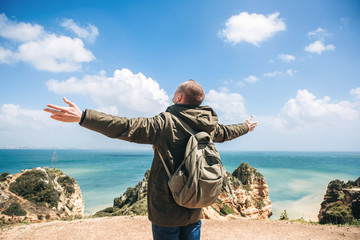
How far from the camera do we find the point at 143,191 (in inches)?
535

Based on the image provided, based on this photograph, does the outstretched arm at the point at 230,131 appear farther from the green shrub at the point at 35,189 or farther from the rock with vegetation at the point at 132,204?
the green shrub at the point at 35,189

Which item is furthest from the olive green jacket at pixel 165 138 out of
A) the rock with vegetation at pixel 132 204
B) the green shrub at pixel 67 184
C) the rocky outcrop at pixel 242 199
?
the green shrub at pixel 67 184

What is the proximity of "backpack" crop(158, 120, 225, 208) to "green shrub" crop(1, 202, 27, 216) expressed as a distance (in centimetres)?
1186

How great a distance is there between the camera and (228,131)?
2662mm

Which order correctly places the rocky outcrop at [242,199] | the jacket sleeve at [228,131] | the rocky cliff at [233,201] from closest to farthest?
the jacket sleeve at [228,131]
the rocky cliff at [233,201]
the rocky outcrop at [242,199]

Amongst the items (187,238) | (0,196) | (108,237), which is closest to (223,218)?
(108,237)

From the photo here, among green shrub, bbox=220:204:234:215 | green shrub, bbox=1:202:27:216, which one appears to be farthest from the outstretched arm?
green shrub, bbox=1:202:27:216

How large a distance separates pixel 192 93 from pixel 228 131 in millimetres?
901

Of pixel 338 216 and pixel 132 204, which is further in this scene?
pixel 132 204

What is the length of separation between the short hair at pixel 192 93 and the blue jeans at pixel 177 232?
125cm

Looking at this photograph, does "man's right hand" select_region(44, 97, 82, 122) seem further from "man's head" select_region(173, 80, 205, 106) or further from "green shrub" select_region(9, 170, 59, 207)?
"green shrub" select_region(9, 170, 59, 207)

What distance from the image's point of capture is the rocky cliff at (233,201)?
36.8 feet

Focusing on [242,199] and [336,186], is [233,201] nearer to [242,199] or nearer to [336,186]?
[242,199]

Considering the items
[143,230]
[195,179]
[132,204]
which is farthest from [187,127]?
[132,204]
